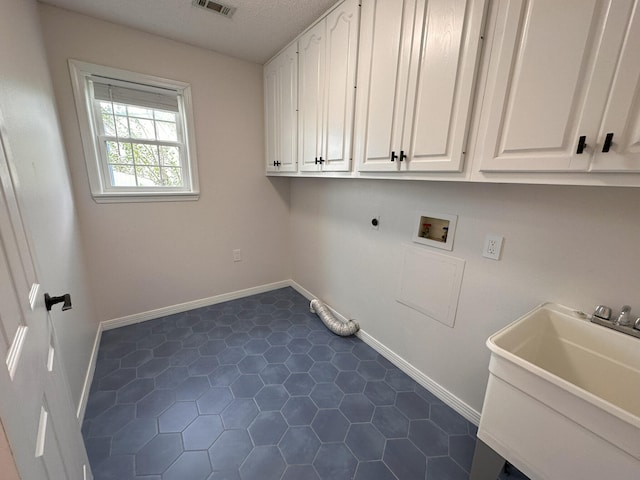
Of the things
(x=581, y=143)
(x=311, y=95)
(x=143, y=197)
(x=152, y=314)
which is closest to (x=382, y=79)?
(x=311, y=95)

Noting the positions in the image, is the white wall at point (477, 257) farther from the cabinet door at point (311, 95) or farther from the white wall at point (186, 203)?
the white wall at point (186, 203)

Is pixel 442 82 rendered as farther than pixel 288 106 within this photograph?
No

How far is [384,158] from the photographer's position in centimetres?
152

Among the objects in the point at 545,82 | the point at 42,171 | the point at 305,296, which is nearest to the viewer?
the point at 545,82

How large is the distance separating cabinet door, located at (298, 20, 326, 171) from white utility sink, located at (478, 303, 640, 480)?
65.2 inches

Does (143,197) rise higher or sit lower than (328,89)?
lower

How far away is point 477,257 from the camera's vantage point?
1486 mm

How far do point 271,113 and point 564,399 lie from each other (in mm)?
2853

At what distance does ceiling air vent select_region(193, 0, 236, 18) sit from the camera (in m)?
1.75

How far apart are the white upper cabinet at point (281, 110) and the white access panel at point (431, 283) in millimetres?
1342

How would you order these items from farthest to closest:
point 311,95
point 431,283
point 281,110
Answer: point 281,110
point 311,95
point 431,283

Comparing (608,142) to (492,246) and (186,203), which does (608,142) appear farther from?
(186,203)

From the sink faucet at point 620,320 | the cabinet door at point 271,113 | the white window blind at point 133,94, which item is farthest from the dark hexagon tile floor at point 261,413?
the white window blind at point 133,94

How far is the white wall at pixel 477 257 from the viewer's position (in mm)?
1078
